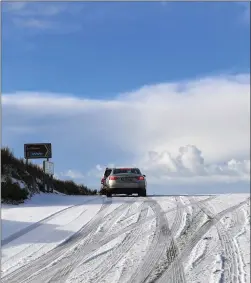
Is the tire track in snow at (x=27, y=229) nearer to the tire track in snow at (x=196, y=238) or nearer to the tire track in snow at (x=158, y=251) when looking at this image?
the tire track in snow at (x=158, y=251)

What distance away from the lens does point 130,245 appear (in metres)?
7.89

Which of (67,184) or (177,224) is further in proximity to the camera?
(67,184)

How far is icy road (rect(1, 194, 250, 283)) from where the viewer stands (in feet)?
20.3

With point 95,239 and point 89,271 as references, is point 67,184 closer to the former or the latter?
point 95,239

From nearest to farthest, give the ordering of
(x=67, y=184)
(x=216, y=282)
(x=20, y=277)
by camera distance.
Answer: (x=216, y=282) → (x=20, y=277) → (x=67, y=184)

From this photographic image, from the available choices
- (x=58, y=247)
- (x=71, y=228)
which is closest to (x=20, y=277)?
(x=58, y=247)

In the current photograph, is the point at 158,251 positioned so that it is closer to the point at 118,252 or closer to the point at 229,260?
the point at 118,252

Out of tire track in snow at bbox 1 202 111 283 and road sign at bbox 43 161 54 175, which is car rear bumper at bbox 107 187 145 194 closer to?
road sign at bbox 43 161 54 175

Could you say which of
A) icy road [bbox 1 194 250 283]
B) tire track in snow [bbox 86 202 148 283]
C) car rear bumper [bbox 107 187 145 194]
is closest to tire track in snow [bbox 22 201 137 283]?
icy road [bbox 1 194 250 283]

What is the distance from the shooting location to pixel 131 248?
7664 mm

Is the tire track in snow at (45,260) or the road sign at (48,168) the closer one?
the tire track in snow at (45,260)

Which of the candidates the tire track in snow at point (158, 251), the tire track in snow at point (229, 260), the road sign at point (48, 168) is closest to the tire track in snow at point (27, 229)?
the tire track in snow at point (158, 251)

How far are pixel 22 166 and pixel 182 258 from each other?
17.0 meters

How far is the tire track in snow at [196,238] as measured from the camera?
20.2ft
